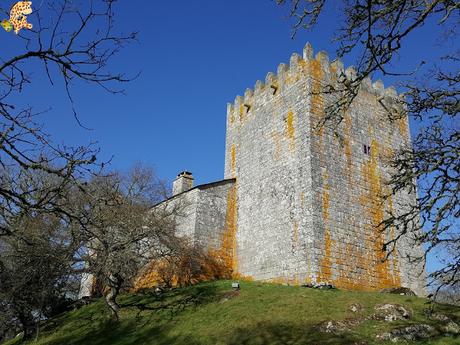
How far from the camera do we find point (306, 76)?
868 inches

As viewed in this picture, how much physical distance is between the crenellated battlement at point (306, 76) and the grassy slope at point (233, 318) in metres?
9.67

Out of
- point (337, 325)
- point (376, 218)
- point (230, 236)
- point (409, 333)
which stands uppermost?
point (376, 218)

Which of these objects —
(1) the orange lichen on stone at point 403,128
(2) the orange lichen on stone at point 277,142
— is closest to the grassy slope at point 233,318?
(2) the orange lichen on stone at point 277,142

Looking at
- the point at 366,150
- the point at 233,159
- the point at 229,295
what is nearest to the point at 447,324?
the point at 229,295

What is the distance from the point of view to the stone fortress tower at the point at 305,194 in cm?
1956

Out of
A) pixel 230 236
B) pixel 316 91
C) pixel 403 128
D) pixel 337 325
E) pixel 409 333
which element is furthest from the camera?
pixel 403 128

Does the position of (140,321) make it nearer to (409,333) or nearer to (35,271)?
(35,271)

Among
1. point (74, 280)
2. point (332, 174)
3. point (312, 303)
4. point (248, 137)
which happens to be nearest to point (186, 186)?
point (248, 137)

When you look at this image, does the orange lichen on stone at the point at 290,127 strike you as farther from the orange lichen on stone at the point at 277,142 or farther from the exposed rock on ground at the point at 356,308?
the exposed rock on ground at the point at 356,308

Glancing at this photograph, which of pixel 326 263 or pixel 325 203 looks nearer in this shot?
pixel 326 263

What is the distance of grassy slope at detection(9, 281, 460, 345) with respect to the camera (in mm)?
12953

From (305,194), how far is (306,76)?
18.6 feet

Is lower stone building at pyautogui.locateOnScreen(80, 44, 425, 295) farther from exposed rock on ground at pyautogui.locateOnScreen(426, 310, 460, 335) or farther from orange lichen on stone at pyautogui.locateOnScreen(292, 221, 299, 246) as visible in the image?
exposed rock on ground at pyautogui.locateOnScreen(426, 310, 460, 335)

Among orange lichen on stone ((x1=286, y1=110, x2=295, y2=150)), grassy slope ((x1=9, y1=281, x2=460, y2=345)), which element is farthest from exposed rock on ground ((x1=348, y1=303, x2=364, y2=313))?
orange lichen on stone ((x1=286, y1=110, x2=295, y2=150))
